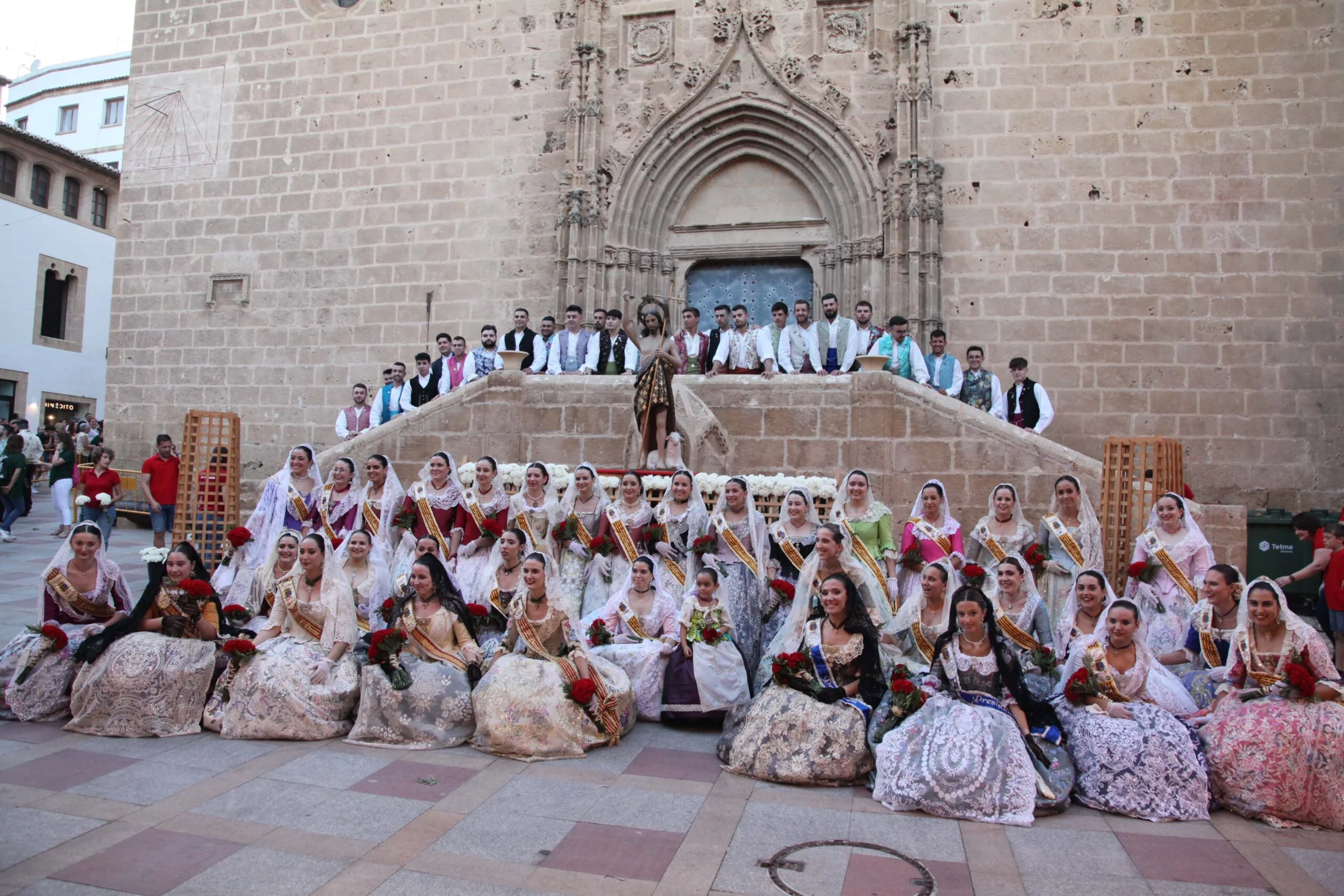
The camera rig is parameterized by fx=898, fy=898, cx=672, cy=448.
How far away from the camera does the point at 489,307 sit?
1320 centimetres

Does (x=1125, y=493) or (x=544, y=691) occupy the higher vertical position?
(x=1125, y=493)

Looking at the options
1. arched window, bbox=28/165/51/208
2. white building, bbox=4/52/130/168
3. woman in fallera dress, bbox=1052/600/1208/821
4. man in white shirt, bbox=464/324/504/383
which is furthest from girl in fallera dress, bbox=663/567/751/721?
white building, bbox=4/52/130/168

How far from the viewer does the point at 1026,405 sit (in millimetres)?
9922

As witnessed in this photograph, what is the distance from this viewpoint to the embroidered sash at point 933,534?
22.0 feet

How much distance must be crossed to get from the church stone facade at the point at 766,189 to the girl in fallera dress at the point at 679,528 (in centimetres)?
556

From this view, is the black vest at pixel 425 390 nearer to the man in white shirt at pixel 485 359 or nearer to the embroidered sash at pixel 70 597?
the man in white shirt at pixel 485 359

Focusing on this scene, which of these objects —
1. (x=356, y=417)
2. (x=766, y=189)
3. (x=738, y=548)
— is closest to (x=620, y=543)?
(x=738, y=548)

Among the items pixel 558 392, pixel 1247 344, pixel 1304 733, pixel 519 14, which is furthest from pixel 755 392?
pixel 519 14

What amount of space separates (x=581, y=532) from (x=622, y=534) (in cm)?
Result: 41

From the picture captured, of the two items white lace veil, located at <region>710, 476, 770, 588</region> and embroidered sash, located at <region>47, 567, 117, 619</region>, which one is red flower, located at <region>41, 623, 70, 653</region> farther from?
white lace veil, located at <region>710, 476, 770, 588</region>

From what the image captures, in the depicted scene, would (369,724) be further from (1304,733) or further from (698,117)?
(698,117)

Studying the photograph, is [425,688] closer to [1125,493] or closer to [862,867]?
[862,867]

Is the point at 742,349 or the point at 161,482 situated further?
the point at 161,482

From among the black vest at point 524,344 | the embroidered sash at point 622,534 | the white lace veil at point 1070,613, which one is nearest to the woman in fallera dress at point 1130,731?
the white lace veil at point 1070,613
